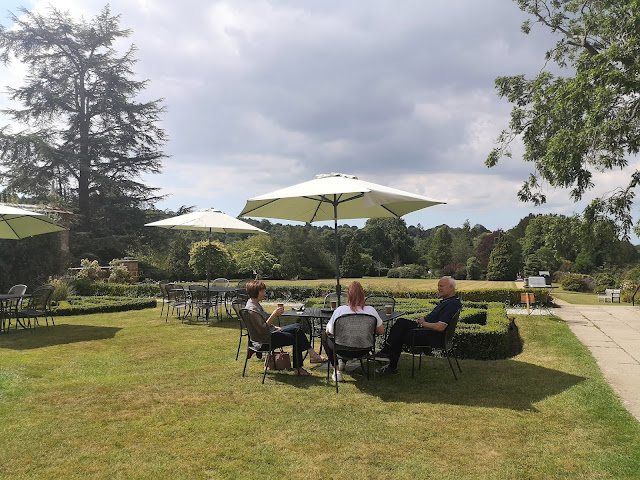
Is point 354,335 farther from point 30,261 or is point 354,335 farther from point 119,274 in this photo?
point 119,274

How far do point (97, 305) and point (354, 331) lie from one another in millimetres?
9563

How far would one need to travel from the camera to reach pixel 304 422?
3697 millimetres

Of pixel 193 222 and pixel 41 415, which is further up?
pixel 193 222

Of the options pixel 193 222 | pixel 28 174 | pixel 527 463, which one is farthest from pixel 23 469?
pixel 28 174

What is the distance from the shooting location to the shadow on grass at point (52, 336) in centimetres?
729

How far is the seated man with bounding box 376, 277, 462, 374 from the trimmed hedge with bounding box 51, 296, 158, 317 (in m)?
9.16

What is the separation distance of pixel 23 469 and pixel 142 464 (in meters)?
0.76

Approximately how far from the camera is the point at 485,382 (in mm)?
4926

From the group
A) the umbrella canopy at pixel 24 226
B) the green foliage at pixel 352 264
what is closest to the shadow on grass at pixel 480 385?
the umbrella canopy at pixel 24 226

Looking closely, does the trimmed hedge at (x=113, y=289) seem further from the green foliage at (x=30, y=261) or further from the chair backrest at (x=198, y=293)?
the chair backrest at (x=198, y=293)

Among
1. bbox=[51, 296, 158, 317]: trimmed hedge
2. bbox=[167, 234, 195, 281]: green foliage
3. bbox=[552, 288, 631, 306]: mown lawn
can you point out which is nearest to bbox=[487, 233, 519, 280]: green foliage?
bbox=[552, 288, 631, 306]: mown lawn

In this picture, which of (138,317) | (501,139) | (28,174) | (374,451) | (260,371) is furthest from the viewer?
(28,174)

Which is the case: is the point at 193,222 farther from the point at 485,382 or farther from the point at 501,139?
the point at 501,139

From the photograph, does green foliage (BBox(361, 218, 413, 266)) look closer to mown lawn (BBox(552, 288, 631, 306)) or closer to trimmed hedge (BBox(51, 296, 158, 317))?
mown lawn (BBox(552, 288, 631, 306))
